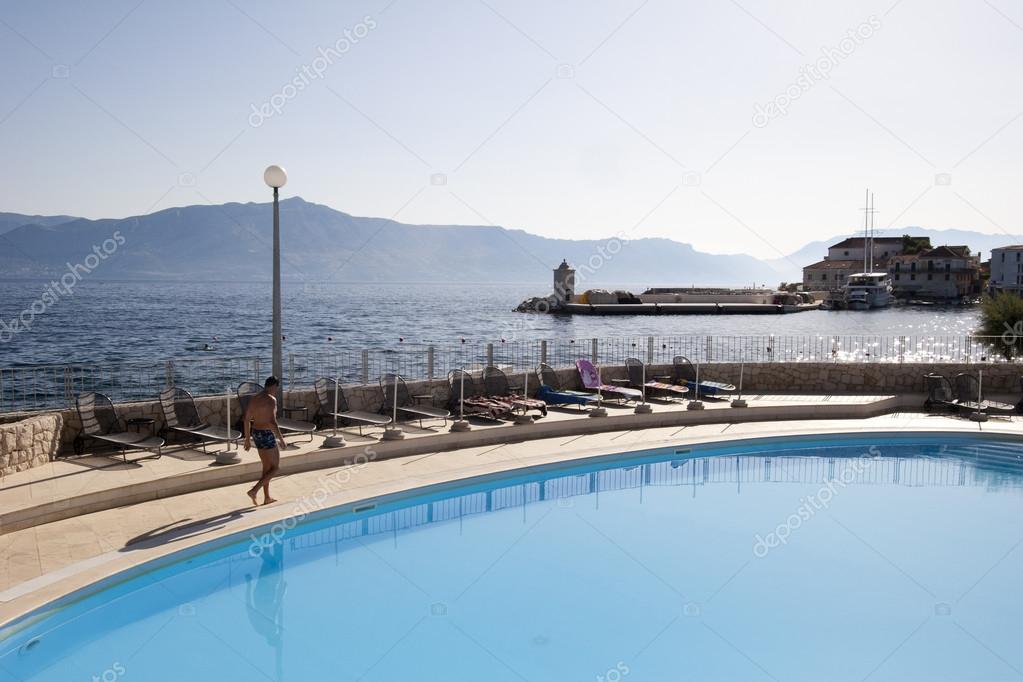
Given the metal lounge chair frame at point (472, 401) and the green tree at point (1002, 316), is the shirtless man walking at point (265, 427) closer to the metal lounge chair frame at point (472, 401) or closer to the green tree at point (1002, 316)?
the metal lounge chair frame at point (472, 401)

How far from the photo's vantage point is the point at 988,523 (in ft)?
34.4

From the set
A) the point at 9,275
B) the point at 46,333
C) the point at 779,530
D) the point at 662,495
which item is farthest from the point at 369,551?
the point at 9,275

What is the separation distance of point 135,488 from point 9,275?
213m

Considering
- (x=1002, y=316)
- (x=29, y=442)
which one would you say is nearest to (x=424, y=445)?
(x=29, y=442)

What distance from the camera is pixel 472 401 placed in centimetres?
1380

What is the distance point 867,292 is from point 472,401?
356ft

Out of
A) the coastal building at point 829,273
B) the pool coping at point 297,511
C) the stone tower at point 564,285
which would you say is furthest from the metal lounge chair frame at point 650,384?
the coastal building at point 829,273

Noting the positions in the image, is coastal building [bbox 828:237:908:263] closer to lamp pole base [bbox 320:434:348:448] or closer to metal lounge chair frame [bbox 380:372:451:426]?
metal lounge chair frame [bbox 380:372:451:426]

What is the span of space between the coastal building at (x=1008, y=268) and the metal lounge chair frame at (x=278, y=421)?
110889 millimetres

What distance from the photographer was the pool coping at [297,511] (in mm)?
6695

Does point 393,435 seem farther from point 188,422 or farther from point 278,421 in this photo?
point 188,422

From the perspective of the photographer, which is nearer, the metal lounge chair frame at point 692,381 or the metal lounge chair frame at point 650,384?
the metal lounge chair frame at point 650,384

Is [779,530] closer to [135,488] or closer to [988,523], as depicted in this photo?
[988,523]

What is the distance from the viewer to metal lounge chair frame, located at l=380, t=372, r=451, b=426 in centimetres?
1289
